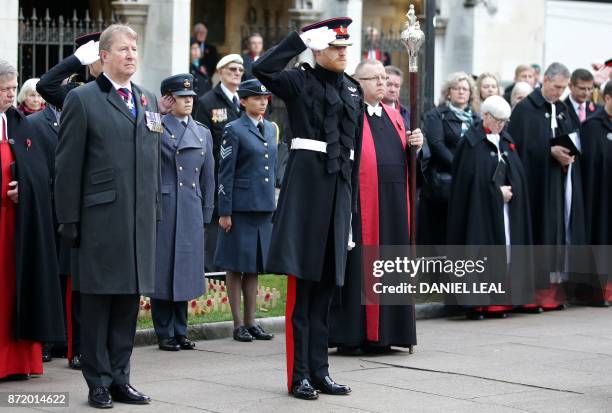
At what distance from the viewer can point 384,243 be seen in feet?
35.7

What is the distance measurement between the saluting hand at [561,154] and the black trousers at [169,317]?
15.2ft

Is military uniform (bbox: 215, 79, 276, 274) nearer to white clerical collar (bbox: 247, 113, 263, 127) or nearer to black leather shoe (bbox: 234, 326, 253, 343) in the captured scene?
white clerical collar (bbox: 247, 113, 263, 127)

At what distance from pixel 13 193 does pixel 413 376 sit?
2871 mm

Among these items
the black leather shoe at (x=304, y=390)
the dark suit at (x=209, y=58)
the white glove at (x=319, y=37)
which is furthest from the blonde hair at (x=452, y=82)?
the dark suit at (x=209, y=58)

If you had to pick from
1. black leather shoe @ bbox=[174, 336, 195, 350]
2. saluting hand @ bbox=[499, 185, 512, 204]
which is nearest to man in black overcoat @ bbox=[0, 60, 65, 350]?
black leather shoe @ bbox=[174, 336, 195, 350]

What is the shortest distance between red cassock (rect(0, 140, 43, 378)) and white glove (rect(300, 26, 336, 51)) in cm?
213

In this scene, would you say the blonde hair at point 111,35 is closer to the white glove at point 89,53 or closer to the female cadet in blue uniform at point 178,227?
the white glove at point 89,53

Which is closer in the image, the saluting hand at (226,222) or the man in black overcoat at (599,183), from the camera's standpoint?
the saluting hand at (226,222)

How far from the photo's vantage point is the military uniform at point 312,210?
8.93m

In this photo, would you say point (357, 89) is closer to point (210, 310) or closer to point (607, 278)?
point (210, 310)

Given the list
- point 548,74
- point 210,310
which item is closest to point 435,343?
point 210,310

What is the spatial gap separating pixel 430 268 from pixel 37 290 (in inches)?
199

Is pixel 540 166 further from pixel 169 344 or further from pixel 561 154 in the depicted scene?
pixel 169 344

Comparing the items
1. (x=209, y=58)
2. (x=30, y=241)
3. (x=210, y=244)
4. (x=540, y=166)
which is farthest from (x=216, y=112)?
(x=209, y=58)
